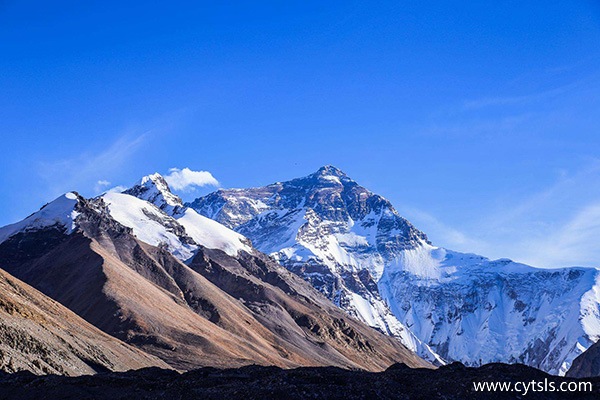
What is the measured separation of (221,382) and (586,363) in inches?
4874

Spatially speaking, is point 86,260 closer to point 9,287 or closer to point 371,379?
point 9,287

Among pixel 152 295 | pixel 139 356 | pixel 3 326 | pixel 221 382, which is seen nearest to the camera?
pixel 221 382

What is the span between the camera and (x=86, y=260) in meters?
175

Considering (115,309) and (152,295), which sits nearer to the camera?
(115,309)

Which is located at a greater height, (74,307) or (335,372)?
(74,307)

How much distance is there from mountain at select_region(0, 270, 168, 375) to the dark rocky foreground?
15351mm

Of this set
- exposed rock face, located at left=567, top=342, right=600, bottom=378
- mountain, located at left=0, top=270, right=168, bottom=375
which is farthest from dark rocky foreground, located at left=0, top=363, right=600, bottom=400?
exposed rock face, located at left=567, top=342, right=600, bottom=378

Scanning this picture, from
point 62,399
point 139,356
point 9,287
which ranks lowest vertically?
point 62,399

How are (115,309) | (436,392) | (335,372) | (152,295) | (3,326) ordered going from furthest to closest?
(152,295)
(115,309)
(3,326)
(335,372)
(436,392)

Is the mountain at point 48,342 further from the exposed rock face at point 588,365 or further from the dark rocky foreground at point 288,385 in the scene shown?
the exposed rock face at point 588,365

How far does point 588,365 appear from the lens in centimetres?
15238

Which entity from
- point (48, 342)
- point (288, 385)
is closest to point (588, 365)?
point (48, 342)

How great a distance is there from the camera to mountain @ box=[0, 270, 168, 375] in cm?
7206

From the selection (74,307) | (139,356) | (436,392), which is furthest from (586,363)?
(436,392)
